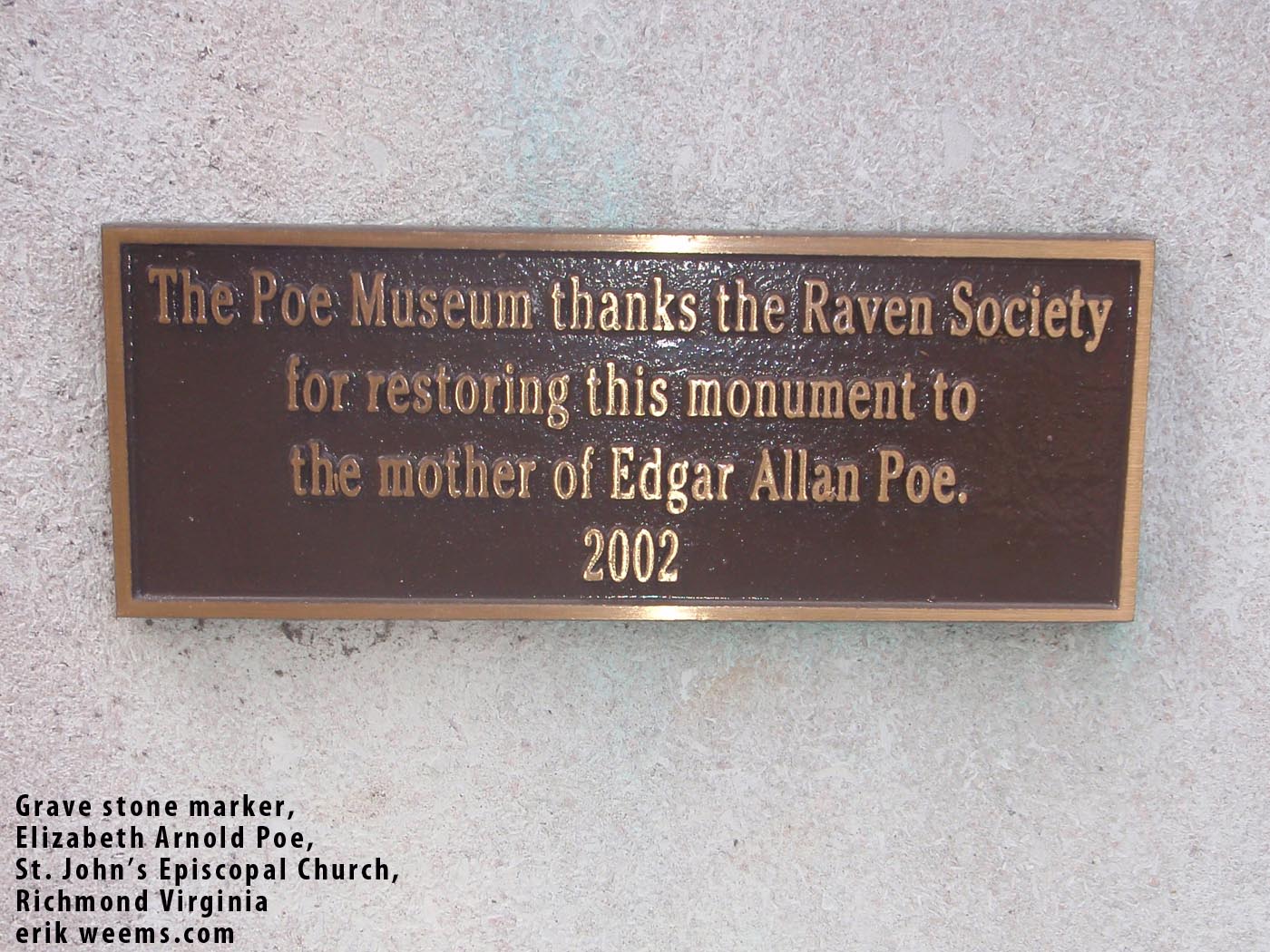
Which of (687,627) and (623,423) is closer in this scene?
(623,423)

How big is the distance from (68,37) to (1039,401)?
162 centimetres

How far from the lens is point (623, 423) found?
148 centimetres

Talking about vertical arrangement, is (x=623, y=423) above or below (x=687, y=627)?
above

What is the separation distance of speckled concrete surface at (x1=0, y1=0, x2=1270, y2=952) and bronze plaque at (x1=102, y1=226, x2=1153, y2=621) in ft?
0.32

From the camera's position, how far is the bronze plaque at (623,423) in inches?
56.8

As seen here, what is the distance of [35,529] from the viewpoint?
5.03 feet

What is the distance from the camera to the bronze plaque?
144 cm

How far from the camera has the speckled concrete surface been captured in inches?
57.8

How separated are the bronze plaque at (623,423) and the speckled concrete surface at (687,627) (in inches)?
3.9

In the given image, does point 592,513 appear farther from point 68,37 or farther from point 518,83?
point 68,37

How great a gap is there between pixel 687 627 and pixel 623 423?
0.37m

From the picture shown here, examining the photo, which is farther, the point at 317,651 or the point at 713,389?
the point at 317,651

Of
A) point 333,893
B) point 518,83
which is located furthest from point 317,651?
point 518,83

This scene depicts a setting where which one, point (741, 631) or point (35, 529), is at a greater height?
point (35, 529)
